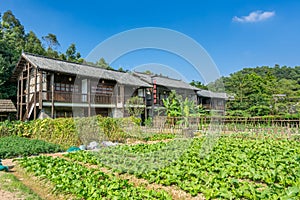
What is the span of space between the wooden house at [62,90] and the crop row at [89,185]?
36.8 ft

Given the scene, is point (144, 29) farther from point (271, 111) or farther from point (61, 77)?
point (271, 111)

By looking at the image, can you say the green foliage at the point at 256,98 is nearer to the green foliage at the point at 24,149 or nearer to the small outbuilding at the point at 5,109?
the green foliage at the point at 24,149

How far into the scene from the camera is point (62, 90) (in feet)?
59.1

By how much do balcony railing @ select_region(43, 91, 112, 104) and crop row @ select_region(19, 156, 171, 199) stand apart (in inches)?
448

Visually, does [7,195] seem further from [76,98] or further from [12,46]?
[12,46]

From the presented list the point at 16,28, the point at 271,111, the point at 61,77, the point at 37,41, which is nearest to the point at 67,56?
the point at 37,41

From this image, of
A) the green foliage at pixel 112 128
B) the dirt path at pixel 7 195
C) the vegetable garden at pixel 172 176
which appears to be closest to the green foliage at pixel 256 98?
the green foliage at pixel 112 128

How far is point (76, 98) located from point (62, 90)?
1.67m

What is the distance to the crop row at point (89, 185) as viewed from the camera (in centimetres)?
371

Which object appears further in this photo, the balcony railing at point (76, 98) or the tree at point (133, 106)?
the tree at point (133, 106)

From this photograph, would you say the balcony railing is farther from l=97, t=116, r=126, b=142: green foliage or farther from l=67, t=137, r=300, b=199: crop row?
l=67, t=137, r=300, b=199: crop row

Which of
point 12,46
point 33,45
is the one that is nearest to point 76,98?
point 12,46

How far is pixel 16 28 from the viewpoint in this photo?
104ft

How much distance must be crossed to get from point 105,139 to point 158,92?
53.5ft
